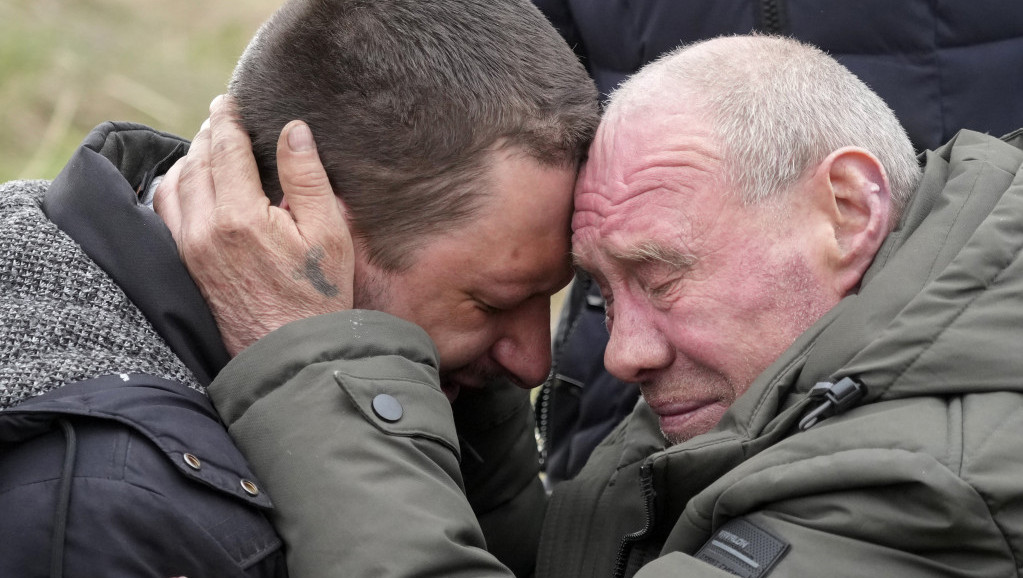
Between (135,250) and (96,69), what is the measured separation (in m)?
5.57

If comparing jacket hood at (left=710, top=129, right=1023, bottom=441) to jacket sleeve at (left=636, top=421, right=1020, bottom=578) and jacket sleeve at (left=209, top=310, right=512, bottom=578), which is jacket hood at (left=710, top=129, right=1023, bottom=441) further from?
jacket sleeve at (left=209, top=310, right=512, bottom=578)

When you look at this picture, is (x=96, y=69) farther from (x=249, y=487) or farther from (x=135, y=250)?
(x=249, y=487)

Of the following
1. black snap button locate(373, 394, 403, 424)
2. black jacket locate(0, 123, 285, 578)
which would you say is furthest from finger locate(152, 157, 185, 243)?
black snap button locate(373, 394, 403, 424)

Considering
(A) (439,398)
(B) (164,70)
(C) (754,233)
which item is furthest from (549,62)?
(B) (164,70)

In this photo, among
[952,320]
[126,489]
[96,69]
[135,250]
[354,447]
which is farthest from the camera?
[96,69]

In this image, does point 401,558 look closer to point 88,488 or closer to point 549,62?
point 88,488

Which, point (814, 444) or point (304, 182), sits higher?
point (304, 182)

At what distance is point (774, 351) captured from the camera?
240 cm

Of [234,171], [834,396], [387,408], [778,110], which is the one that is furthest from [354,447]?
[778,110]

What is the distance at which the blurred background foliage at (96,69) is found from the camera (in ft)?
21.4

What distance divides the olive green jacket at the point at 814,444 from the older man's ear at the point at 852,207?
0.21 feet

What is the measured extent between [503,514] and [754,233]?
3.67ft

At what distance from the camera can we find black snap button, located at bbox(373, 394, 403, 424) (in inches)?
81.4

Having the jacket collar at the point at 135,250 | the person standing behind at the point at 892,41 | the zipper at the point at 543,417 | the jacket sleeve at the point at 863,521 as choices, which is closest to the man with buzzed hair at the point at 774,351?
the jacket sleeve at the point at 863,521
